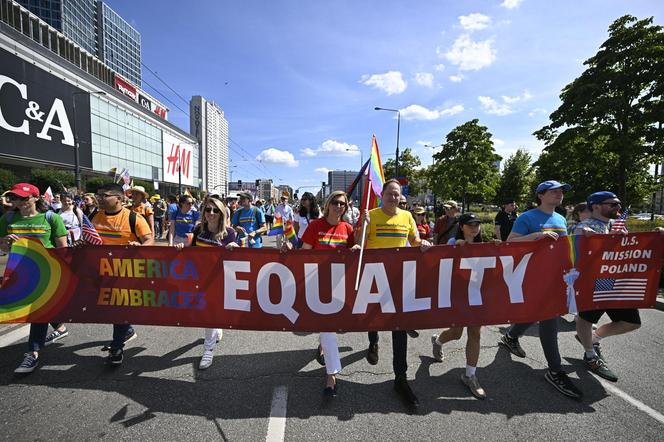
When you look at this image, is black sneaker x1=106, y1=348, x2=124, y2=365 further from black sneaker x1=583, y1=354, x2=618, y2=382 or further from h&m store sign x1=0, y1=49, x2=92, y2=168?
h&m store sign x1=0, y1=49, x2=92, y2=168

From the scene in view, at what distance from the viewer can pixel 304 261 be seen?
308cm

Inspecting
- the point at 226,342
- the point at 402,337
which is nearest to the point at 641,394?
the point at 402,337

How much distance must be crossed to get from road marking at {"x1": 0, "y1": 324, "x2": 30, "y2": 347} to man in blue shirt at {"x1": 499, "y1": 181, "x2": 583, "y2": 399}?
598 centimetres

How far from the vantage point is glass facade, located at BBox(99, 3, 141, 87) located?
11062 cm

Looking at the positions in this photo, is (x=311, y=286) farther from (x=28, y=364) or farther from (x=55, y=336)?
(x=55, y=336)

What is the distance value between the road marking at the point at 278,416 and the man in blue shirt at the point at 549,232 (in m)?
2.57

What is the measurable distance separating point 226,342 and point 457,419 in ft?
9.14

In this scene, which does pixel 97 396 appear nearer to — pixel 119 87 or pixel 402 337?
pixel 402 337

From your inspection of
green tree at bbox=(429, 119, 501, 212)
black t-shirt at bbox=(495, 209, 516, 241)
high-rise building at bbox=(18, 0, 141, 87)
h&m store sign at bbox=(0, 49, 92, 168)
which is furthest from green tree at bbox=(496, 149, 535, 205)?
high-rise building at bbox=(18, 0, 141, 87)

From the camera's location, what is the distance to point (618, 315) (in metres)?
3.42

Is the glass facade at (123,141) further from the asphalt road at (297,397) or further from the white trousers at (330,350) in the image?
the white trousers at (330,350)

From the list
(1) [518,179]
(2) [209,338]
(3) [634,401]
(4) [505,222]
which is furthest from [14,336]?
(1) [518,179]

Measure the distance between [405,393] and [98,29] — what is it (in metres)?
156

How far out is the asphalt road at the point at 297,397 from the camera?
245 cm
